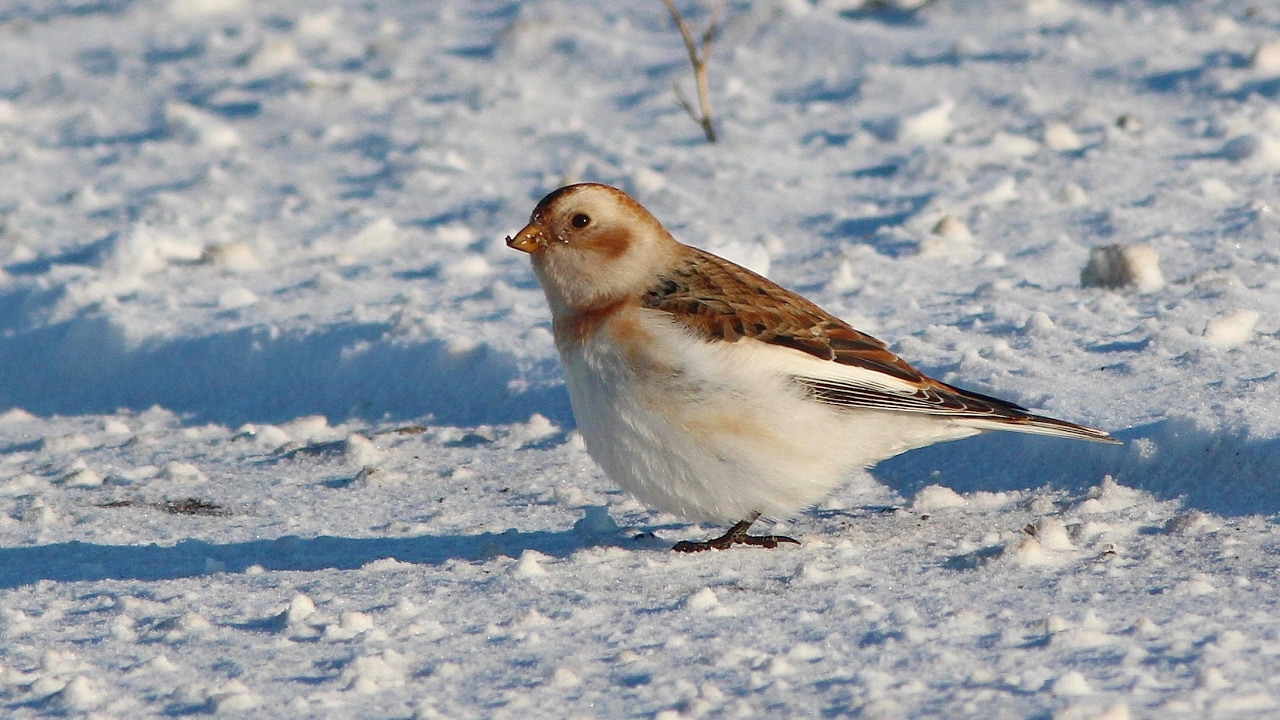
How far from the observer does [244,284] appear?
217 inches

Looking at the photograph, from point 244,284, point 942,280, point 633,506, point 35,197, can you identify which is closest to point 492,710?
point 633,506

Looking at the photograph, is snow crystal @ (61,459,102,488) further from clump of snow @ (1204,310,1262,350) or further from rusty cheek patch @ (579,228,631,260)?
clump of snow @ (1204,310,1262,350)

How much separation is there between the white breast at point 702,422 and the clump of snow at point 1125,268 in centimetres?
154

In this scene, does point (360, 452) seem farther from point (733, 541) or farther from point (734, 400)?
point (734, 400)

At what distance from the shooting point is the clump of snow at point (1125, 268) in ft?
15.5

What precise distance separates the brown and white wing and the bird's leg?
0.35 meters


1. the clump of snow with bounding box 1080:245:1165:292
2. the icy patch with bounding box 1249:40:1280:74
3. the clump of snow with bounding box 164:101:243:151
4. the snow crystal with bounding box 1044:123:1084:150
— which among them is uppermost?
the clump of snow with bounding box 164:101:243:151

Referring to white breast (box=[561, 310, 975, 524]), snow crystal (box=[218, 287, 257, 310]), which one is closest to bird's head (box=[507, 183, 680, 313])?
white breast (box=[561, 310, 975, 524])

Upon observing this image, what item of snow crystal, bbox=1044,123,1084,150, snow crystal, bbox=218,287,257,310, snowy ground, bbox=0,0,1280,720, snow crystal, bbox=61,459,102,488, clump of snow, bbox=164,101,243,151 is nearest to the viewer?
snowy ground, bbox=0,0,1280,720

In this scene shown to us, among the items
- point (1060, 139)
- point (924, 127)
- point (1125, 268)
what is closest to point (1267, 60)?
point (1060, 139)

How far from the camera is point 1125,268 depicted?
187 inches

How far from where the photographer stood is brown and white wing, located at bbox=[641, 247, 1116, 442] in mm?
3439

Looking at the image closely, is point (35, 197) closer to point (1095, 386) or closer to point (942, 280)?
point (942, 280)

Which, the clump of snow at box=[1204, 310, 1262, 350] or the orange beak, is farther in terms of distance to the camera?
the clump of snow at box=[1204, 310, 1262, 350]
